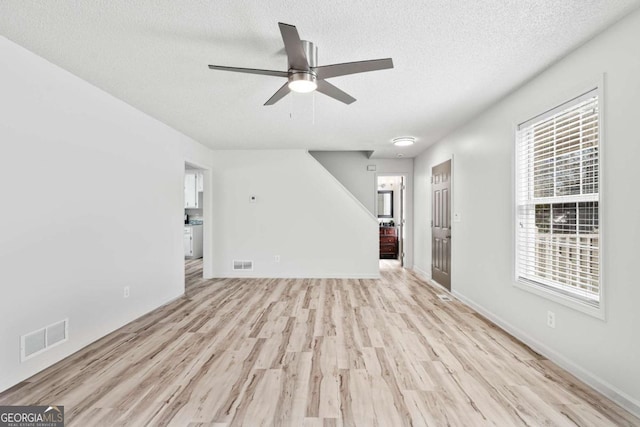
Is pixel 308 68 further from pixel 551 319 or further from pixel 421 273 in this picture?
pixel 421 273

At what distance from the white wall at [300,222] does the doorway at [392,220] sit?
4.45 feet

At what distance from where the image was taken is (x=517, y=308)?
283 centimetres

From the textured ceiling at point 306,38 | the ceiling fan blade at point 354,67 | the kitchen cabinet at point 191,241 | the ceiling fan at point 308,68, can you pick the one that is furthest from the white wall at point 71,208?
the kitchen cabinet at point 191,241

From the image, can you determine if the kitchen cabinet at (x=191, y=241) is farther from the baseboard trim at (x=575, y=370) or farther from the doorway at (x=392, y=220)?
the baseboard trim at (x=575, y=370)

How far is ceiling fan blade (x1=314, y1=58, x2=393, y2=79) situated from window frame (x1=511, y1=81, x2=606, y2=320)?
56.9 inches

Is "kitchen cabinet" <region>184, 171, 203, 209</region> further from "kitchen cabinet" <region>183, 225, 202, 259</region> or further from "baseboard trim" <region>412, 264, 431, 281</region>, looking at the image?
"baseboard trim" <region>412, 264, 431, 281</region>

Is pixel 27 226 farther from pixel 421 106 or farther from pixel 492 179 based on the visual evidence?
pixel 492 179

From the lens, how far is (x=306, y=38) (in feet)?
6.59

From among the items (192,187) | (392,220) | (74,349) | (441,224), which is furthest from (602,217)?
(192,187)

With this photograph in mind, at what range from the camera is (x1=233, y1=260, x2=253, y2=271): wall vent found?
5.48 meters

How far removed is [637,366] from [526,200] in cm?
148

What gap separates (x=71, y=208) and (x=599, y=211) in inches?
158

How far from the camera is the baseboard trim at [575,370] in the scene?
5.83 ft

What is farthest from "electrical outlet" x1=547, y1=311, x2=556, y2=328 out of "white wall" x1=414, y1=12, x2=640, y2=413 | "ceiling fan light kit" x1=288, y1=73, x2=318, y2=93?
"ceiling fan light kit" x1=288, y1=73, x2=318, y2=93
